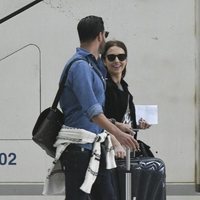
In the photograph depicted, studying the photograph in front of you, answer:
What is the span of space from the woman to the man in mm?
355

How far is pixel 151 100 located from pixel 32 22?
Result: 0.98 metres

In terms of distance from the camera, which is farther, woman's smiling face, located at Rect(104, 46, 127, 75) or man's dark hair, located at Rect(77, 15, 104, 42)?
woman's smiling face, located at Rect(104, 46, 127, 75)

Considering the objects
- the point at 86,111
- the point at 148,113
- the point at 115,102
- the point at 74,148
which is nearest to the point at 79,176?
the point at 74,148

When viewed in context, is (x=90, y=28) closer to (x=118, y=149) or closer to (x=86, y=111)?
(x=86, y=111)

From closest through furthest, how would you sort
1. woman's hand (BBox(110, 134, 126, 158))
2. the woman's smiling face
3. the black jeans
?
the black jeans < woman's hand (BBox(110, 134, 126, 158)) < the woman's smiling face

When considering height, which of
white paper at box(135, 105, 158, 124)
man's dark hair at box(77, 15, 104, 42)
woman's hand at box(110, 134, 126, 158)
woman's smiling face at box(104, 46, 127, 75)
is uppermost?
man's dark hair at box(77, 15, 104, 42)

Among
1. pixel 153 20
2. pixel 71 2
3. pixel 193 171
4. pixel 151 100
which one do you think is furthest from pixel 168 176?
pixel 71 2

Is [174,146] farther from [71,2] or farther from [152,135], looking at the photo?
[71,2]

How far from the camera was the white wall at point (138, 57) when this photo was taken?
3.69 metres

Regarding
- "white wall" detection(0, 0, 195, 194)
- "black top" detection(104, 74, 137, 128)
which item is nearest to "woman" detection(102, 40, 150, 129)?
"black top" detection(104, 74, 137, 128)

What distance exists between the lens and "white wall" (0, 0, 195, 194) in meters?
3.69

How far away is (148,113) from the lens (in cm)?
344

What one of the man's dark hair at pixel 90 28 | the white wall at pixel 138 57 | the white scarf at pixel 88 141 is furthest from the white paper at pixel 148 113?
the man's dark hair at pixel 90 28

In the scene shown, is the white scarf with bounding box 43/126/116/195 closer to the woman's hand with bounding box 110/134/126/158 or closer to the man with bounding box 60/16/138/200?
the man with bounding box 60/16/138/200
